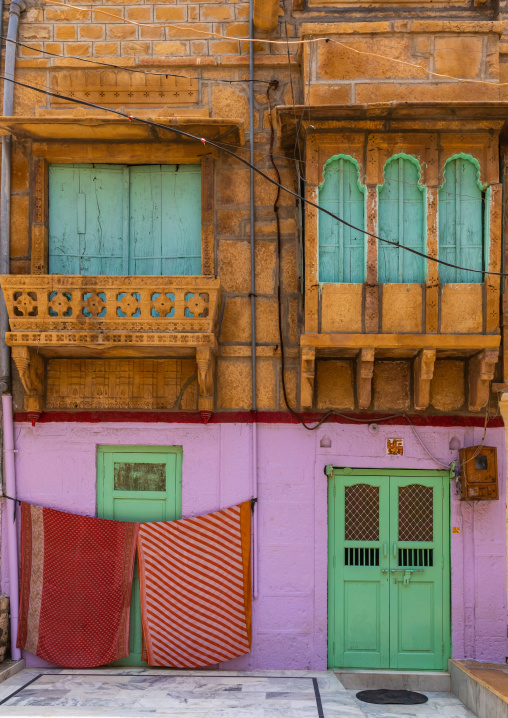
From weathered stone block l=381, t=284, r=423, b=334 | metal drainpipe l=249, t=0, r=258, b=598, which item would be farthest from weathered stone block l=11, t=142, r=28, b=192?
weathered stone block l=381, t=284, r=423, b=334

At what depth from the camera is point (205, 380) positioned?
7027mm

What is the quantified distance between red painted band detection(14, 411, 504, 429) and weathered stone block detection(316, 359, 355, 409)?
14cm

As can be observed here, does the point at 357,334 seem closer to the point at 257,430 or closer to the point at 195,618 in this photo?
the point at 257,430

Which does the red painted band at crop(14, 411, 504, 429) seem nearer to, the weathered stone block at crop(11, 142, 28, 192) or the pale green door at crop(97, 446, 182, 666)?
the pale green door at crop(97, 446, 182, 666)

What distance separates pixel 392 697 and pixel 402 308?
12.6 ft

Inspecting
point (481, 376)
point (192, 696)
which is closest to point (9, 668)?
point (192, 696)

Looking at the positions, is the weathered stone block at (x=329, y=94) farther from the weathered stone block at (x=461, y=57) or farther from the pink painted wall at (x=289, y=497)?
the pink painted wall at (x=289, y=497)

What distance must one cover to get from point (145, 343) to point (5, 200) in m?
2.41

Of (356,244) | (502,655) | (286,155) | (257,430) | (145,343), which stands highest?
(286,155)

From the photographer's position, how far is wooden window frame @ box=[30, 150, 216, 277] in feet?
24.2

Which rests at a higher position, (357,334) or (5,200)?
(5,200)

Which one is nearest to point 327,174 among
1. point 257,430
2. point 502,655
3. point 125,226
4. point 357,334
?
point 357,334

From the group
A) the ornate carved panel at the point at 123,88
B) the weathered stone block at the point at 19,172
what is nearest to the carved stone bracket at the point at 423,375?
the ornate carved panel at the point at 123,88

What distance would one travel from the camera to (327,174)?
7.06 meters
